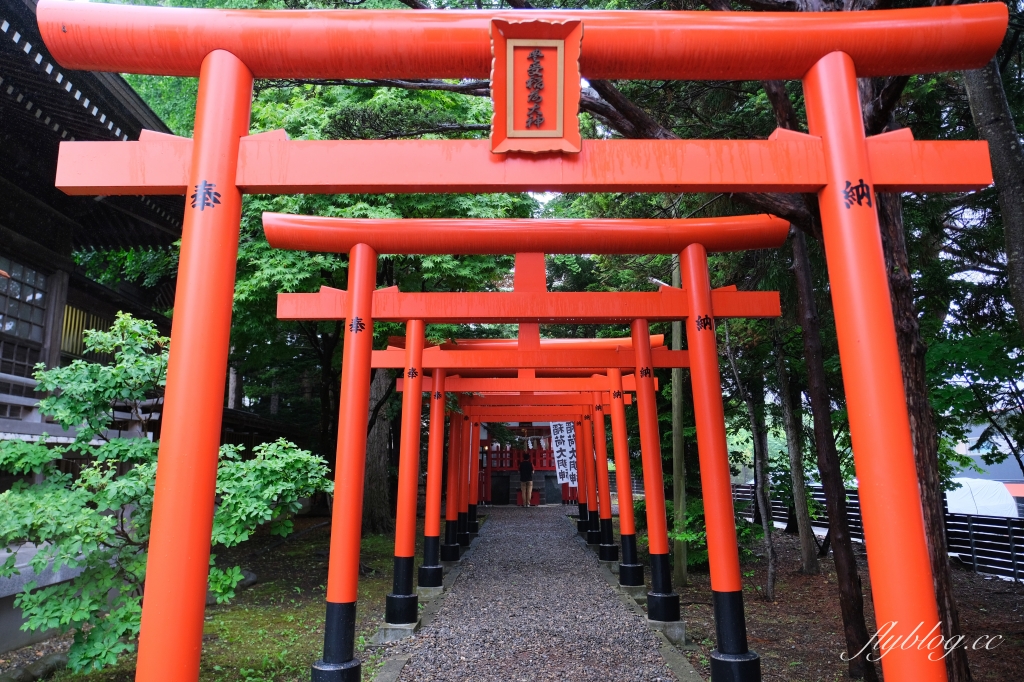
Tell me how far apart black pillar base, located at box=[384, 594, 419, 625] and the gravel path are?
0.25m

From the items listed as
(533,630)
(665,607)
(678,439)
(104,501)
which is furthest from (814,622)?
(104,501)

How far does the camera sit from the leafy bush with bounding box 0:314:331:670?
4426 mm

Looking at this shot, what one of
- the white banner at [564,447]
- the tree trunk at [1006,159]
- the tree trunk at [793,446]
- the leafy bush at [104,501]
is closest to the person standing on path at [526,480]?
the white banner at [564,447]

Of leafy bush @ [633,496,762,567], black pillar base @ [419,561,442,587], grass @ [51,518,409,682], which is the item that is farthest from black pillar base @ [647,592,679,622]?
black pillar base @ [419,561,442,587]

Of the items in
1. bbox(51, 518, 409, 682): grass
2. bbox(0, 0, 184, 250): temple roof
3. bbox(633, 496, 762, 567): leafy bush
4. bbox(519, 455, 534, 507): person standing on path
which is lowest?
bbox(51, 518, 409, 682): grass

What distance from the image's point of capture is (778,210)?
15.5 ft

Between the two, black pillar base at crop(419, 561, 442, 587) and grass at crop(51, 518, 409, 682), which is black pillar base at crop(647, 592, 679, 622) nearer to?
grass at crop(51, 518, 409, 682)

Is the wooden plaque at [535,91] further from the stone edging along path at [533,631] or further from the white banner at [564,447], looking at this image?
the white banner at [564,447]

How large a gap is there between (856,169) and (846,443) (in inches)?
386

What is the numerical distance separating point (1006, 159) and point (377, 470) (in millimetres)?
11720

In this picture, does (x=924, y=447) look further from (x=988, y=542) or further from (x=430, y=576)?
(x=988, y=542)

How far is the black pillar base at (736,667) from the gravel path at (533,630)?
96 centimetres

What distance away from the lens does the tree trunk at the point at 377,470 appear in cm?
1355

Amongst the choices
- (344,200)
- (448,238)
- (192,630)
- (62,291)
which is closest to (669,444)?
(344,200)
